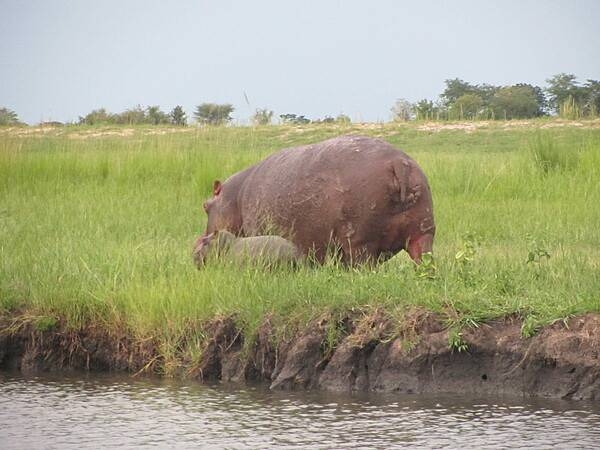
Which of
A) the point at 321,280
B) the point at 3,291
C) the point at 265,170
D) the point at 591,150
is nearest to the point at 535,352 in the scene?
the point at 321,280

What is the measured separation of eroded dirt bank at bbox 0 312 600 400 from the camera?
7.20 meters

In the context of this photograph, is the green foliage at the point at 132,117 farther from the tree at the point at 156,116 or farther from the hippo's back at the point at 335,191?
the hippo's back at the point at 335,191

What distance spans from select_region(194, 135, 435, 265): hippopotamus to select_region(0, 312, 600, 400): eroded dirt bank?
1243mm

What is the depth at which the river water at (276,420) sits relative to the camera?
21.5 feet

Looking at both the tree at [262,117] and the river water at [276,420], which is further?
the tree at [262,117]

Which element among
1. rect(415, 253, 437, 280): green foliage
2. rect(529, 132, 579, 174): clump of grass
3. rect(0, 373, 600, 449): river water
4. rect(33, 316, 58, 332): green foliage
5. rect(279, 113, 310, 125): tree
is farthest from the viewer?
rect(279, 113, 310, 125): tree

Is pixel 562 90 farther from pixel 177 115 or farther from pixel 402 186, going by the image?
pixel 402 186

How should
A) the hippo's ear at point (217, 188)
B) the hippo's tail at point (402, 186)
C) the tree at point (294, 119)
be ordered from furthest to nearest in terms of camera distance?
1. the tree at point (294, 119)
2. the hippo's ear at point (217, 188)
3. the hippo's tail at point (402, 186)

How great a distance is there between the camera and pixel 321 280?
825cm

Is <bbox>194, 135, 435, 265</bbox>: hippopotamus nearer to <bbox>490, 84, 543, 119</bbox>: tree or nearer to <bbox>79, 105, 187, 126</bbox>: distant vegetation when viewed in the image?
<bbox>79, 105, 187, 126</bbox>: distant vegetation

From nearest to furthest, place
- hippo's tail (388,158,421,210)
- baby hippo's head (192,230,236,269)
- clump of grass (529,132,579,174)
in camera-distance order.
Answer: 1. hippo's tail (388,158,421,210)
2. baby hippo's head (192,230,236,269)
3. clump of grass (529,132,579,174)

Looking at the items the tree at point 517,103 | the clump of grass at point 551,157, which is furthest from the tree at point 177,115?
the clump of grass at point 551,157

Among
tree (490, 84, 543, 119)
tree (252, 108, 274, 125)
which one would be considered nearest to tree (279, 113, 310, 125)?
tree (252, 108, 274, 125)

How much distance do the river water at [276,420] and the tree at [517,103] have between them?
30.0m
